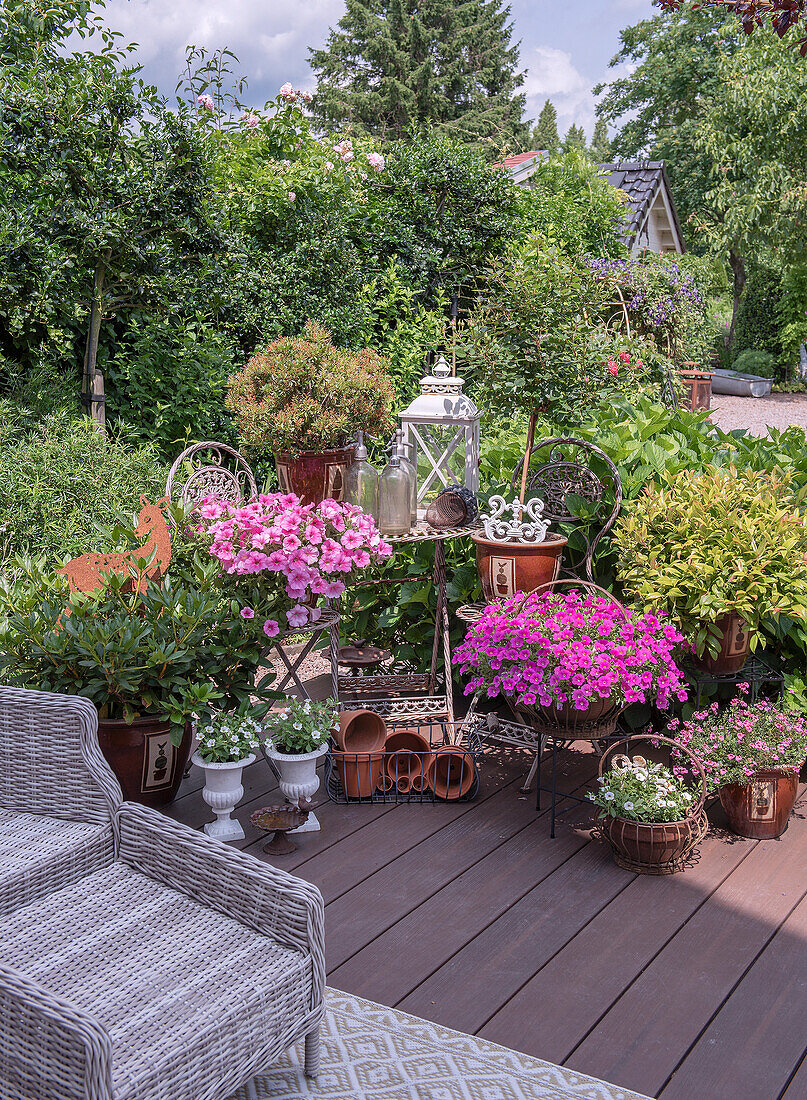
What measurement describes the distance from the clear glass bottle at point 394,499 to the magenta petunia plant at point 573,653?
475mm

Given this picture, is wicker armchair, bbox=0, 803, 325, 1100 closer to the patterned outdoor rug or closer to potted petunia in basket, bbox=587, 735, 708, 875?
the patterned outdoor rug

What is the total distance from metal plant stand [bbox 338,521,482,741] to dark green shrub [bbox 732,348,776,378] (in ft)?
51.0

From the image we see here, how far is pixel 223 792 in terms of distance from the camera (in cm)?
288

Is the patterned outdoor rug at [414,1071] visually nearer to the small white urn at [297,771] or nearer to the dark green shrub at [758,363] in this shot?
the small white urn at [297,771]

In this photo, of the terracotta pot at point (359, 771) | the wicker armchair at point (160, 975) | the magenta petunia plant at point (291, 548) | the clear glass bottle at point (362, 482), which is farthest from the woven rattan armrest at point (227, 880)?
the clear glass bottle at point (362, 482)

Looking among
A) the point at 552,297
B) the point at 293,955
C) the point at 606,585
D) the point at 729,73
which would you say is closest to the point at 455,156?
the point at 552,297

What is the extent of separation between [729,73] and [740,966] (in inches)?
570

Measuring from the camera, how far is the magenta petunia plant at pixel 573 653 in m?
2.79

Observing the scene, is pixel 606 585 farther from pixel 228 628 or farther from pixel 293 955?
pixel 293 955

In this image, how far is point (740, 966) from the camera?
232 centimetres

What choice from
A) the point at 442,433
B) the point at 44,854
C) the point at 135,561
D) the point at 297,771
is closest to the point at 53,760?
the point at 44,854

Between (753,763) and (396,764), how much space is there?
3.74ft

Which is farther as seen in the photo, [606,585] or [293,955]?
[606,585]

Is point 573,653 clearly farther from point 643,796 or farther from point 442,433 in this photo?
point 442,433
